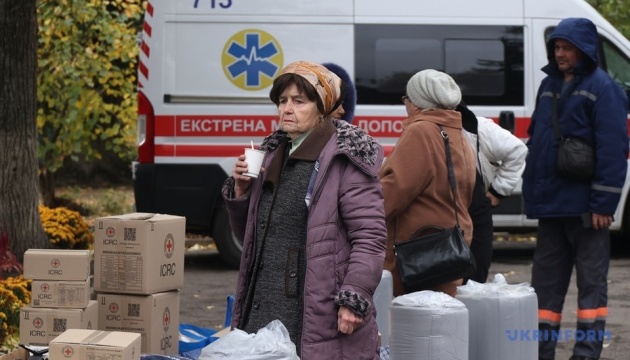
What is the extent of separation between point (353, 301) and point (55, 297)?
1.91 meters

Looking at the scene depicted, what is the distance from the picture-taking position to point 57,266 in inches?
227

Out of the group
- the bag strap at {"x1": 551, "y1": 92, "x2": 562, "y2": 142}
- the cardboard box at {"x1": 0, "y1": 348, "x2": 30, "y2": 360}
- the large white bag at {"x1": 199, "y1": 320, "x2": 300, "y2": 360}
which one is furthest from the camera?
the bag strap at {"x1": 551, "y1": 92, "x2": 562, "y2": 142}

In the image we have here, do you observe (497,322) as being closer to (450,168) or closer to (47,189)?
(450,168)

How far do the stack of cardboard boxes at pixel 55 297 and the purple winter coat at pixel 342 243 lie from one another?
1628mm

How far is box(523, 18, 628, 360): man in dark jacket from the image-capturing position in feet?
23.4

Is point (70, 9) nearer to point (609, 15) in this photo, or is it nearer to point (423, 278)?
point (609, 15)

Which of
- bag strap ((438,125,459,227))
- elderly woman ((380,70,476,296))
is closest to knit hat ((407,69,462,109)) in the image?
elderly woman ((380,70,476,296))

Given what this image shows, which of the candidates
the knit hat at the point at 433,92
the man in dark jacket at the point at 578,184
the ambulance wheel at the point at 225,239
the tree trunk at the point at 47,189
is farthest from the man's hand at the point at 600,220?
the tree trunk at the point at 47,189

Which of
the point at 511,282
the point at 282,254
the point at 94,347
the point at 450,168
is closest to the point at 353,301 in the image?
the point at 282,254

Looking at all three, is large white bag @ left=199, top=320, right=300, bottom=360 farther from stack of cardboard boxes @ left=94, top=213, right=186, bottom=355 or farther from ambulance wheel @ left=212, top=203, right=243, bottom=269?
ambulance wheel @ left=212, top=203, right=243, bottom=269

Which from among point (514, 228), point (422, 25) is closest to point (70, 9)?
point (422, 25)

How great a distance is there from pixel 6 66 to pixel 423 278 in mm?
4710

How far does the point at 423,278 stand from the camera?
230 inches

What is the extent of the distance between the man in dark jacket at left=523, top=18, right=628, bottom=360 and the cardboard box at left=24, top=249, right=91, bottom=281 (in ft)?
9.21
